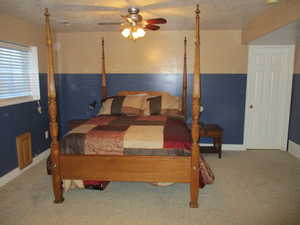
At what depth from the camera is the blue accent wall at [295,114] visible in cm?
409

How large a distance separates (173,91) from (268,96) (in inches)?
71.1

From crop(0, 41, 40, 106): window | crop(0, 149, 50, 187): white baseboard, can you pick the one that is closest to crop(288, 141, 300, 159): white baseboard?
crop(0, 149, 50, 187): white baseboard

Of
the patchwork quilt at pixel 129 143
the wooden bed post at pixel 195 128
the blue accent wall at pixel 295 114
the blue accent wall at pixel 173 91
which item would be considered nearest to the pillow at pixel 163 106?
the blue accent wall at pixel 173 91

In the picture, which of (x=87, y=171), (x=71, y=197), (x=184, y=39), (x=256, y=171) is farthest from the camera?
(x=184, y=39)

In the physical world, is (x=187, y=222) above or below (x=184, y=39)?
below

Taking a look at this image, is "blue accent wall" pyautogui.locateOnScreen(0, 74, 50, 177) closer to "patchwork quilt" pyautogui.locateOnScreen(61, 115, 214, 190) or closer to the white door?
"patchwork quilt" pyautogui.locateOnScreen(61, 115, 214, 190)

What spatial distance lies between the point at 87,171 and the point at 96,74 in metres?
2.53

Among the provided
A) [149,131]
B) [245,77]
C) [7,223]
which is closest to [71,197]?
[7,223]

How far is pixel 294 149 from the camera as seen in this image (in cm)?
415

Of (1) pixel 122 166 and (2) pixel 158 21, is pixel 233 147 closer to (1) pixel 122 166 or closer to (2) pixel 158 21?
(1) pixel 122 166

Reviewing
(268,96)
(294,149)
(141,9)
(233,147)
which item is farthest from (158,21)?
(294,149)

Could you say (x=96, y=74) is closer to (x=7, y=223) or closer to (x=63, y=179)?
(x=63, y=179)

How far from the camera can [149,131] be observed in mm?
2789

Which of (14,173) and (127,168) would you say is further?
(14,173)
